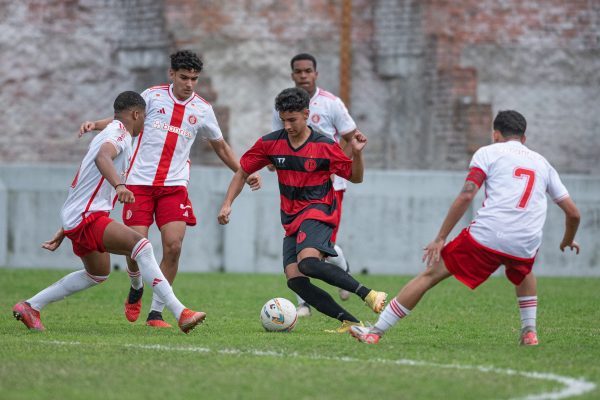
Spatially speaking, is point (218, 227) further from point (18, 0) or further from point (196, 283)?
point (18, 0)

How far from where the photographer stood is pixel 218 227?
15.9m

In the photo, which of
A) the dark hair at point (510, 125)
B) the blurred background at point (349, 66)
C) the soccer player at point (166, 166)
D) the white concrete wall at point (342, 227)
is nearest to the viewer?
the dark hair at point (510, 125)

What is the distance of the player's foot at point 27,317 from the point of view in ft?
29.1

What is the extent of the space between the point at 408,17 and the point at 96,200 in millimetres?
12169

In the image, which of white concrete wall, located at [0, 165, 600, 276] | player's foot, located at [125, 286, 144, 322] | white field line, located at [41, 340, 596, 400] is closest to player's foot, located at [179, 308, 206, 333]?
white field line, located at [41, 340, 596, 400]

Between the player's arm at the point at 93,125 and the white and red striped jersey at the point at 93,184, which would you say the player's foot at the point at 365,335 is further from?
the player's arm at the point at 93,125

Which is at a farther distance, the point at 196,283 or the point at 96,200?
the point at 196,283

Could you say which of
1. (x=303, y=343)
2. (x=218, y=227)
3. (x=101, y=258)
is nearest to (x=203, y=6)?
(x=218, y=227)

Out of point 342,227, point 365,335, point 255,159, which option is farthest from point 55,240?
point 342,227

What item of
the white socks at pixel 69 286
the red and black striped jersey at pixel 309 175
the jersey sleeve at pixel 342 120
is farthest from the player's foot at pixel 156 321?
the jersey sleeve at pixel 342 120

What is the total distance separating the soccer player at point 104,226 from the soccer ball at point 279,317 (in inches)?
29.2

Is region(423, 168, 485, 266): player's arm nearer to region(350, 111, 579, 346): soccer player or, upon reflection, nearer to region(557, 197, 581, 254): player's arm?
region(350, 111, 579, 346): soccer player

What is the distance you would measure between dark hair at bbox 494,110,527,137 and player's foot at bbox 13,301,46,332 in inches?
144

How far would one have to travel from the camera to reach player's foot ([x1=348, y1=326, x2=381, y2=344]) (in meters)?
7.85
